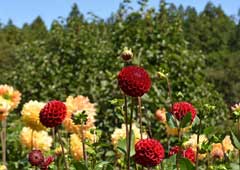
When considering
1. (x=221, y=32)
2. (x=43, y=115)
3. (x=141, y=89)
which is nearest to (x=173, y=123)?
(x=141, y=89)

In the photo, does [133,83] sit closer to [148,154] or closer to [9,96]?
[148,154]

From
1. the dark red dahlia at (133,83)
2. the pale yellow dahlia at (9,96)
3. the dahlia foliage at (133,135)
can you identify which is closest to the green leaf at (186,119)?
the dahlia foliage at (133,135)

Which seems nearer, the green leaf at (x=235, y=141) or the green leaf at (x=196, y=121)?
the green leaf at (x=235, y=141)

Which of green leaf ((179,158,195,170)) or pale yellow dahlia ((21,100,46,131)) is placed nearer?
green leaf ((179,158,195,170))

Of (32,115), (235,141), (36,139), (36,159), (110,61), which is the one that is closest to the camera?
(235,141)

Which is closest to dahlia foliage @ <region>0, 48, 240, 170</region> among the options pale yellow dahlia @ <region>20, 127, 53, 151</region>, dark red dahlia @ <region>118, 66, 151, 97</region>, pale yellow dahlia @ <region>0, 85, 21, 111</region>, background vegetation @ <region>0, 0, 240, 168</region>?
dark red dahlia @ <region>118, 66, 151, 97</region>

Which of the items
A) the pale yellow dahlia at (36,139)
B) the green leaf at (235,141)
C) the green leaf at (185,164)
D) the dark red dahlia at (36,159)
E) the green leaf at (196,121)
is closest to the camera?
the green leaf at (185,164)

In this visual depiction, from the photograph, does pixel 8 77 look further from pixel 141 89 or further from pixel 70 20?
pixel 141 89

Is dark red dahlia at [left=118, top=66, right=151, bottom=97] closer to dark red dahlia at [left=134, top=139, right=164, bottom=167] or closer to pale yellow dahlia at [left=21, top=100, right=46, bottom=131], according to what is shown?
dark red dahlia at [left=134, top=139, right=164, bottom=167]

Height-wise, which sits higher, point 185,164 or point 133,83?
point 133,83

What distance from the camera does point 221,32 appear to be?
44.7 m

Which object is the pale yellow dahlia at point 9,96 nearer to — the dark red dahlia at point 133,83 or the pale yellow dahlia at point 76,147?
the pale yellow dahlia at point 76,147

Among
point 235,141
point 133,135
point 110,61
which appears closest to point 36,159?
point 133,135

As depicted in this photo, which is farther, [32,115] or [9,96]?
[9,96]
